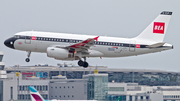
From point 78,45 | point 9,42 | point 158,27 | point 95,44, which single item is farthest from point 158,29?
point 9,42

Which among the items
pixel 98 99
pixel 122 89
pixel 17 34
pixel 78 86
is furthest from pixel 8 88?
pixel 17 34

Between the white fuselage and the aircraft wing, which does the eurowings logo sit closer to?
the white fuselage

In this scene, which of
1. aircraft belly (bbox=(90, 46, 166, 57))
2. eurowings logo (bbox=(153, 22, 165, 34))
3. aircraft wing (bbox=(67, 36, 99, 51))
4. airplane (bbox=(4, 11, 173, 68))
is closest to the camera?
aircraft wing (bbox=(67, 36, 99, 51))

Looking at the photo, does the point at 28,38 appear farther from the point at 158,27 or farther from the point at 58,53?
the point at 158,27

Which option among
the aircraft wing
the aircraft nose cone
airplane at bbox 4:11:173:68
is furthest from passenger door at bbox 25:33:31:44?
the aircraft wing

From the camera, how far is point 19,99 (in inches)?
5723

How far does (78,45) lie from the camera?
242 ft

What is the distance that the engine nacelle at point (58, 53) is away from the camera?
73562 mm

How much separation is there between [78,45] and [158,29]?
51.9ft

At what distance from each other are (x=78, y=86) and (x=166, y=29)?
217ft

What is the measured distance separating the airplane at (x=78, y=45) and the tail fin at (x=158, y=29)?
1.21 meters

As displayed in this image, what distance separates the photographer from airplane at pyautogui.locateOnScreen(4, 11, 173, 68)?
244ft

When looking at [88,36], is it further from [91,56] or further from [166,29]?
[166,29]

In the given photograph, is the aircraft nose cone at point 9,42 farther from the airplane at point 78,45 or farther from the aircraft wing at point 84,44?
the aircraft wing at point 84,44
